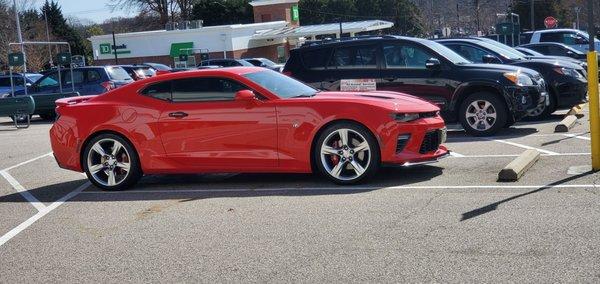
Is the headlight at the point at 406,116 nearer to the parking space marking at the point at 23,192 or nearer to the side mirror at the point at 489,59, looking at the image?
the parking space marking at the point at 23,192

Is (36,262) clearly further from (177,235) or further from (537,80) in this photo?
(537,80)

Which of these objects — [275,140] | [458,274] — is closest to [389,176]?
[275,140]

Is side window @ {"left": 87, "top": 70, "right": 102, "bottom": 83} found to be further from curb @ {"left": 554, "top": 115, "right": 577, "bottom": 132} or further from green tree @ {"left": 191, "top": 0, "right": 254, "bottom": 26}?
green tree @ {"left": 191, "top": 0, "right": 254, "bottom": 26}

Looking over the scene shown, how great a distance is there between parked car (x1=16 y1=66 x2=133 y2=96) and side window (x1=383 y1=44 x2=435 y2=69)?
1196cm

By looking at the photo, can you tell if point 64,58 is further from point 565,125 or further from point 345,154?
point 345,154

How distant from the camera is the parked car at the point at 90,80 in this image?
2269 cm

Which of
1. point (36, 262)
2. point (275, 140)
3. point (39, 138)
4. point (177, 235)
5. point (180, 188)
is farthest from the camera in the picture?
point (39, 138)

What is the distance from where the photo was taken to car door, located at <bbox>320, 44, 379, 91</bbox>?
1275 cm

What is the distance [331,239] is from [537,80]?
7.72 meters

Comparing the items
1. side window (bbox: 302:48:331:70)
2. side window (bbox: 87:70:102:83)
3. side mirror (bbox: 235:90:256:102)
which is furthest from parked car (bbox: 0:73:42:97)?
side mirror (bbox: 235:90:256:102)

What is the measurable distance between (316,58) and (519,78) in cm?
345

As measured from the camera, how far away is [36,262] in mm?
5984

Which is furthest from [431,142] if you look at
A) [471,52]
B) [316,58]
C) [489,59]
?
[471,52]

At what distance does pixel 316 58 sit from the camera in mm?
13094
